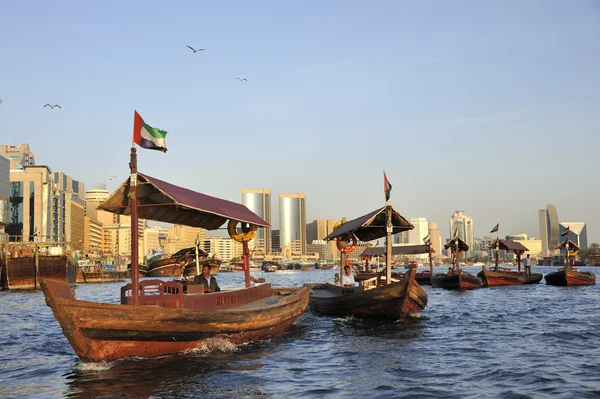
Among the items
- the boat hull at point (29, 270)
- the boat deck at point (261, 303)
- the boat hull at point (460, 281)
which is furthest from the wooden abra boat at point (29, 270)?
the boat deck at point (261, 303)

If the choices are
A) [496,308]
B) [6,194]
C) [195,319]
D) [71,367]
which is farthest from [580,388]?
→ [6,194]

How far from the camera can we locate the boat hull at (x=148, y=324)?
38.3 ft

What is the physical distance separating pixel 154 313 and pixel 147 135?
4.35 m

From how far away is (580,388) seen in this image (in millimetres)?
10891

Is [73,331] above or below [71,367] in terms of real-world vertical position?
above

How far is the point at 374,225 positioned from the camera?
936 inches

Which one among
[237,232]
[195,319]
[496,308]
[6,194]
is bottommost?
[496,308]

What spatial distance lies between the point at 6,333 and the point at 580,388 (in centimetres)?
1879

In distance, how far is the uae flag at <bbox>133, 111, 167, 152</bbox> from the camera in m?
13.6

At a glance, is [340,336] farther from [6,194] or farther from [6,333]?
[6,194]

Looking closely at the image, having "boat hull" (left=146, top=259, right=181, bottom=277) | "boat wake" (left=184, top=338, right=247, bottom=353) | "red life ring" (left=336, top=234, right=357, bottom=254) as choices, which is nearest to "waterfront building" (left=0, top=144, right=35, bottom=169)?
"boat hull" (left=146, top=259, right=181, bottom=277)

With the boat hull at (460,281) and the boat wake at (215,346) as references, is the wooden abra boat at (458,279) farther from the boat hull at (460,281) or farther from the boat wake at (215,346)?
the boat wake at (215,346)

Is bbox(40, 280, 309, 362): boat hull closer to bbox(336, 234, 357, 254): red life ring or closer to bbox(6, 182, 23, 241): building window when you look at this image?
bbox(336, 234, 357, 254): red life ring

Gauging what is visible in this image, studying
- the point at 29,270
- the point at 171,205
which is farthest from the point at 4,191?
the point at 171,205
